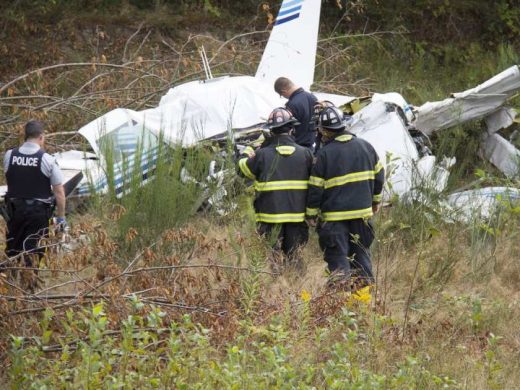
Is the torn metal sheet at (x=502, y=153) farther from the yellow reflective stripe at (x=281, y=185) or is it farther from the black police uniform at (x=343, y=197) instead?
the yellow reflective stripe at (x=281, y=185)

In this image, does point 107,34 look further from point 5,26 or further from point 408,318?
point 408,318

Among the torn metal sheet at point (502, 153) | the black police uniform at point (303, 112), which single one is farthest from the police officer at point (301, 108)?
the torn metal sheet at point (502, 153)

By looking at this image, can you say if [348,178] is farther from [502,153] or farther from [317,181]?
[502,153]

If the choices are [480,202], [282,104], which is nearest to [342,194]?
[480,202]

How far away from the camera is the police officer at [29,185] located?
708cm

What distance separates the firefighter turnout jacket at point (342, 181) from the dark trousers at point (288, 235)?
221mm

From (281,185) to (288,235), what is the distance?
1.39ft

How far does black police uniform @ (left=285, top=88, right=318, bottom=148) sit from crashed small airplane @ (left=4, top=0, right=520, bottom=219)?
0.42 metres

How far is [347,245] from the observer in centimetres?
718

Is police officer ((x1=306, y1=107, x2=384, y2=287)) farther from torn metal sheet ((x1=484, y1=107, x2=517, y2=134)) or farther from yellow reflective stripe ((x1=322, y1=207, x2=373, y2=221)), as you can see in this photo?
torn metal sheet ((x1=484, y1=107, x2=517, y2=134))

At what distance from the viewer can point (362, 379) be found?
4.87 metres

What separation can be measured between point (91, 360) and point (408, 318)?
115 inches

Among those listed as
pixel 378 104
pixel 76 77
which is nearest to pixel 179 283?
pixel 378 104

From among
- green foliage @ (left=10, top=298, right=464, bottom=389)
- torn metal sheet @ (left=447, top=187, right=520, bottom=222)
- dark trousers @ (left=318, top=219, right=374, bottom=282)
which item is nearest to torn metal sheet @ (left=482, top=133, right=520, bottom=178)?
torn metal sheet @ (left=447, top=187, right=520, bottom=222)
